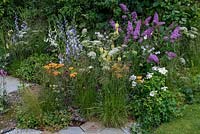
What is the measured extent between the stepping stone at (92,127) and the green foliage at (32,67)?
3.58 ft

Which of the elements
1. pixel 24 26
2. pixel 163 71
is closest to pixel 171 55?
pixel 163 71

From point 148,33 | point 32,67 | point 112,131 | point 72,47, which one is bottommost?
point 112,131

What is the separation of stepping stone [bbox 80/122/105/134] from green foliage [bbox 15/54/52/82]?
1090 mm

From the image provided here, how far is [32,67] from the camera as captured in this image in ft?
17.6

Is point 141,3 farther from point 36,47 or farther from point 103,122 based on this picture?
point 103,122

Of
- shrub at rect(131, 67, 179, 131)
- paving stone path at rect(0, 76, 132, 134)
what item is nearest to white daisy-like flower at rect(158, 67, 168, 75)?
shrub at rect(131, 67, 179, 131)

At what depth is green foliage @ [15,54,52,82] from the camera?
5.16 m

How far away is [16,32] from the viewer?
5879 mm

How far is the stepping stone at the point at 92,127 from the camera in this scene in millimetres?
4051

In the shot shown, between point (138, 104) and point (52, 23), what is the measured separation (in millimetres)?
2475

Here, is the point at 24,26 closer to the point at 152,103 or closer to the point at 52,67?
the point at 52,67

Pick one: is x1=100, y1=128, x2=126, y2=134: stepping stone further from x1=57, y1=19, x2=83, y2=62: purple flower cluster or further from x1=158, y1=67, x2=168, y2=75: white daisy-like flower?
x1=57, y1=19, x2=83, y2=62: purple flower cluster

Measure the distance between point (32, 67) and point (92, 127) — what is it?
159 cm

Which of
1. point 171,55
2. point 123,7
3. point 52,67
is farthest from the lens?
point 123,7
